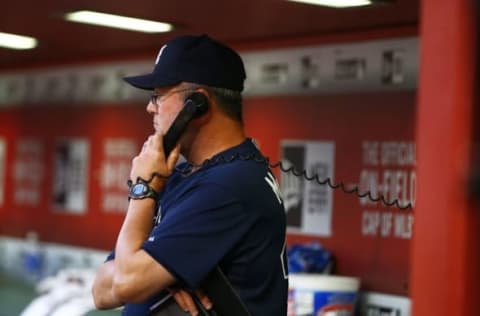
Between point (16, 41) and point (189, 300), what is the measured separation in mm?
3887

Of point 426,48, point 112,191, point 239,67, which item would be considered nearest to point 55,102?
point 112,191

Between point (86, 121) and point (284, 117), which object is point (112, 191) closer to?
point (86, 121)

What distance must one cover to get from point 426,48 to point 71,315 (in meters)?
3.21

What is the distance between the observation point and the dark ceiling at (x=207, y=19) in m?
4.39

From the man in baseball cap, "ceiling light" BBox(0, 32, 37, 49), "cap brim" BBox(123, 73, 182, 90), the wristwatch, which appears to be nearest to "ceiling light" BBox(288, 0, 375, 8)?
the man in baseball cap

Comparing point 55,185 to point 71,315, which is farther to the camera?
point 55,185

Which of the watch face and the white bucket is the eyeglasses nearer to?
the watch face

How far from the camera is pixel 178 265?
238 centimetres

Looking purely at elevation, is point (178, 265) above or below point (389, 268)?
above

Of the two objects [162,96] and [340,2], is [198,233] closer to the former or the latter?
[162,96]

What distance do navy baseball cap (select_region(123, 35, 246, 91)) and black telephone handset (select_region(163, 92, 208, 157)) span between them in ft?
0.18

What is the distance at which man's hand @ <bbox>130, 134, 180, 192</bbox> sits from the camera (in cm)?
259

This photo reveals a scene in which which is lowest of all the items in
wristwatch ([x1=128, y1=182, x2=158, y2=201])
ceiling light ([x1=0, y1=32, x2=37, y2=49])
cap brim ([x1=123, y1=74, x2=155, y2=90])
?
wristwatch ([x1=128, y1=182, x2=158, y2=201])

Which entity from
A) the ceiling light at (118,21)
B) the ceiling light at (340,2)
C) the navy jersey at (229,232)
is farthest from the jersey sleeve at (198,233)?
the ceiling light at (118,21)
